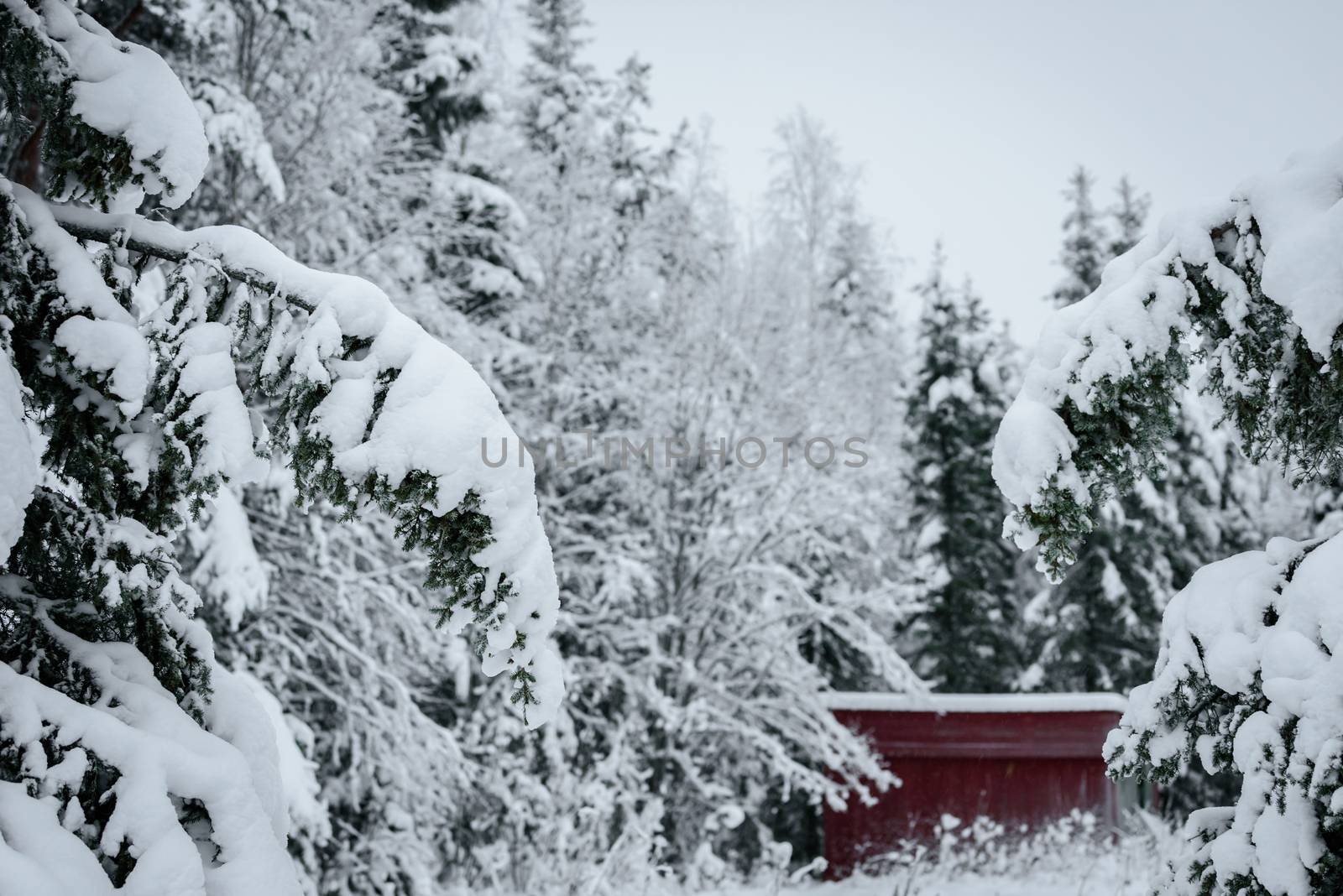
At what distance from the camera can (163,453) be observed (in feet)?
6.43

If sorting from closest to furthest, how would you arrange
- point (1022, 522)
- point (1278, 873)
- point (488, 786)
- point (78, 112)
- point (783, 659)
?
point (1278, 873)
point (78, 112)
point (1022, 522)
point (488, 786)
point (783, 659)

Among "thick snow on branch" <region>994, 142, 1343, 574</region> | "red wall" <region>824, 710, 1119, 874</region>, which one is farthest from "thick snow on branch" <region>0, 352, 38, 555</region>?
"red wall" <region>824, 710, 1119, 874</region>

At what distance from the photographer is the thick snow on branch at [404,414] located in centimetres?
192

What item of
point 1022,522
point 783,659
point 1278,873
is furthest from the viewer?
point 783,659

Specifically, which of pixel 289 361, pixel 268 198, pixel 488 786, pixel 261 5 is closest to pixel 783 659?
pixel 488 786

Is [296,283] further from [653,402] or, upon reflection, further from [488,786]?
[653,402]

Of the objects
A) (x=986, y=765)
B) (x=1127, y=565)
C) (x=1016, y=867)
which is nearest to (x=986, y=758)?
(x=986, y=765)

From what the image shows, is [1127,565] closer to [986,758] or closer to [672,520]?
[986,758]

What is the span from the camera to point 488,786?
7.81 m

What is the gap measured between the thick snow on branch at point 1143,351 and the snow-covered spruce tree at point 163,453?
123cm

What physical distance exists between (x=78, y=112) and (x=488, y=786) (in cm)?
684

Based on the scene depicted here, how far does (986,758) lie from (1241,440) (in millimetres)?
10181

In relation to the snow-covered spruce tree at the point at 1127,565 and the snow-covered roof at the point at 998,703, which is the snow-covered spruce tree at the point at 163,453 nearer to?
the snow-covered roof at the point at 998,703

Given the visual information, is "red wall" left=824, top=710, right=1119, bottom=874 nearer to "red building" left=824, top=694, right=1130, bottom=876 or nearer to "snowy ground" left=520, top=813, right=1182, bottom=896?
"red building" left=824, top=694, right=1130, bottom=876
